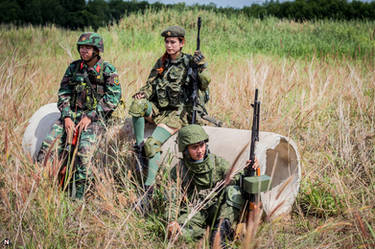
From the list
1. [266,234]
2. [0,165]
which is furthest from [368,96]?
[0,165]

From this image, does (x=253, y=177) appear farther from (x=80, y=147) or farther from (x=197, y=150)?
(x=80, y=147)

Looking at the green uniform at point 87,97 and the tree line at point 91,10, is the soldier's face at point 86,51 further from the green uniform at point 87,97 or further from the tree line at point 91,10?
the tree line at point 91,10

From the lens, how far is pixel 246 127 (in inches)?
189

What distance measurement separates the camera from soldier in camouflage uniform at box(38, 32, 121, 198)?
410 cm

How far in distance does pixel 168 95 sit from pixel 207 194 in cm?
140

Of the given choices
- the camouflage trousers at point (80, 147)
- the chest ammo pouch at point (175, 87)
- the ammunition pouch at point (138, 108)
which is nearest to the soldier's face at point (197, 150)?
the ammunition pouch at point (138, 108)

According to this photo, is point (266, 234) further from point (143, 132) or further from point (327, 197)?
point (143, 132)

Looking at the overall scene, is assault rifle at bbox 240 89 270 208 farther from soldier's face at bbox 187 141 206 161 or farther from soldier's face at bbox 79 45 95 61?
soldier's face at bbox 79 45 95 61

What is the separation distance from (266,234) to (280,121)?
1.96 metres

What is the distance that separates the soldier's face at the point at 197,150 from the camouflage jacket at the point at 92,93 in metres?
1.55

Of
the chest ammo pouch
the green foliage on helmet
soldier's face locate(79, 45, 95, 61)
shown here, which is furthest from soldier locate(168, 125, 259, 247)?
soldier's face locate(79, 45, 95, 61)

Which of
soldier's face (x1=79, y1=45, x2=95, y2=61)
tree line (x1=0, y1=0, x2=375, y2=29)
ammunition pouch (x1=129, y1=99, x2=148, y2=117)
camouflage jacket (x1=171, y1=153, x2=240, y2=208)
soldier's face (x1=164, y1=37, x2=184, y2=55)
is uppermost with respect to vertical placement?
tree line (x1=0, y1=0, x2=375, y2=29)

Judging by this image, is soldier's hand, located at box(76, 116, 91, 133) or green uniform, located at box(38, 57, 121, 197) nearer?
soldier's hand, located at box(76, 116, 91, 133)

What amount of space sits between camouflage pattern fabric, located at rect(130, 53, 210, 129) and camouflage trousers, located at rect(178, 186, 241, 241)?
1134 mm
